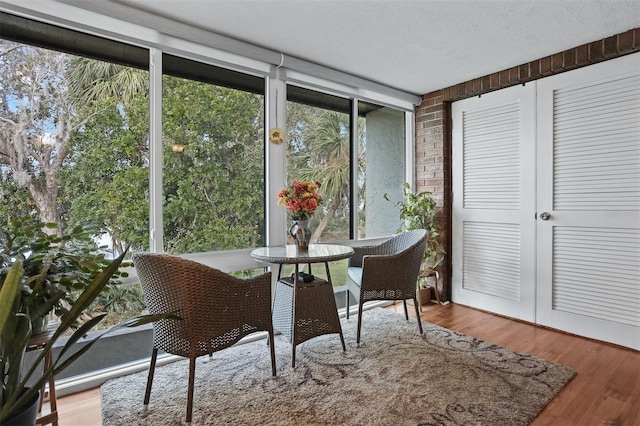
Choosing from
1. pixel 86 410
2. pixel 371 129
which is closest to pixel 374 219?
pixel 371 129

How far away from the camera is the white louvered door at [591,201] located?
98.7 inches

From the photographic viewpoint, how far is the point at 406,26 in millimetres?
2295

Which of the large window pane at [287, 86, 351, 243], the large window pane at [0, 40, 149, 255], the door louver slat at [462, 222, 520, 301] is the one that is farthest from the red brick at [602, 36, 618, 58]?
Answer: the large window pane at [0, 40, 149, 255]

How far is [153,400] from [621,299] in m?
3.27

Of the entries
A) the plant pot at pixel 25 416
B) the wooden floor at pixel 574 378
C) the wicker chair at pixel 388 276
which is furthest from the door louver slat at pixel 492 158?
the plant pot at pixel 25 416

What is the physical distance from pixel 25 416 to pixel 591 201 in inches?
139

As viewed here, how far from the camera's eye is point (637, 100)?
248 centimetres

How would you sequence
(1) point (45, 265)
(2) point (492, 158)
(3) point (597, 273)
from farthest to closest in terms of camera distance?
(2) point (492, 158)
(3) point (597, 273)
(1) point (45, 265)

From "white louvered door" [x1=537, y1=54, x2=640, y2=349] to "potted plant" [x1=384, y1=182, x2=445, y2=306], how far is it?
36.6 inches

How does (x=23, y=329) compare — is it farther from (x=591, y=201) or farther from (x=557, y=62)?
(x=557, y=62)

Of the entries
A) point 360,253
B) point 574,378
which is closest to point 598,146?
point 574,378

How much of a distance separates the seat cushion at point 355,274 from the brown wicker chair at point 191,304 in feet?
3.78

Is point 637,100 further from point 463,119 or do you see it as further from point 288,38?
point 288,38

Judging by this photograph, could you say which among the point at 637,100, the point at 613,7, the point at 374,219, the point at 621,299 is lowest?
the point at 621,299
